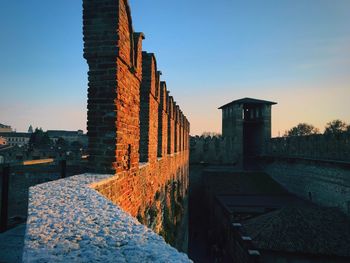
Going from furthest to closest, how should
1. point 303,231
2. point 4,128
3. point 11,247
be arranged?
point 4,128
point 303,231
point 11,247

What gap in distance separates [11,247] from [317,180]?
76.3 ft

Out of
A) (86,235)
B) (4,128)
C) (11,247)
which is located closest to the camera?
(86,235)

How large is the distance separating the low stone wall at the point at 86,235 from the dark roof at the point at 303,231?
43.6ft

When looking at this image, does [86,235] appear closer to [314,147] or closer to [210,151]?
[314,147]

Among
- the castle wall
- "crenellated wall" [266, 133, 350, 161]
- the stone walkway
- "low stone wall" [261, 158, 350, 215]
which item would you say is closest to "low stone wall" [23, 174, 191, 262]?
the stone walkway

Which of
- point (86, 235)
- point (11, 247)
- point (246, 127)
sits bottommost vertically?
point (11, 247)

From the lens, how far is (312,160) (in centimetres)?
2275

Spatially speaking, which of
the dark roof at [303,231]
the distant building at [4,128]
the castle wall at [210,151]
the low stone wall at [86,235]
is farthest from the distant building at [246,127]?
the distant building at [4,128]

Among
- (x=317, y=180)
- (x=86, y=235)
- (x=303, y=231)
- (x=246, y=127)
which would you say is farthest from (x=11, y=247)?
(x=246, y=127)

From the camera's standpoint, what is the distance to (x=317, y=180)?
71.3 feet

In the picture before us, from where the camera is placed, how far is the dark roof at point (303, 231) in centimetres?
1281

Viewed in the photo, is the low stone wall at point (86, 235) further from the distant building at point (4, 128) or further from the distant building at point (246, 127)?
the distant building at point (4, 128)

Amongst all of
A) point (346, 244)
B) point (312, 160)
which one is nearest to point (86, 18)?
point (346, 244)

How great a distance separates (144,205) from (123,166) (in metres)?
1.50
